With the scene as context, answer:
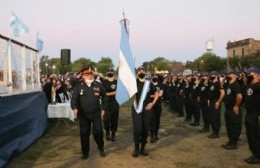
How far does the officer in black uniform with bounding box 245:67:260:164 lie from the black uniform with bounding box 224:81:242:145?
1.05 meters

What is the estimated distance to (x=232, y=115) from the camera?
8.59m

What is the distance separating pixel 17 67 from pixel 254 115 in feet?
20.7

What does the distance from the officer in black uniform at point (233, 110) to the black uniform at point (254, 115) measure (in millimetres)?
993

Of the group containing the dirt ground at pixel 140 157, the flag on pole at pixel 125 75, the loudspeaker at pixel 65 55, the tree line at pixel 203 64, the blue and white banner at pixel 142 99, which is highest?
the tree line at pixel 203 64

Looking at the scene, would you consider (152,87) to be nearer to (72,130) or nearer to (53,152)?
(53,152)

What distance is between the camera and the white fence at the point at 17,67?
28.1 ft

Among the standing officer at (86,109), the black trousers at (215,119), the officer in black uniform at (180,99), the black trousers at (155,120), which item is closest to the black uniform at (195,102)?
the black trousers at (215,119)

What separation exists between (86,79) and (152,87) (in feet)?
5.30

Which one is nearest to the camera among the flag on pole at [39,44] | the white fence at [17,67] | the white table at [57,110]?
the white fence at [17,67]

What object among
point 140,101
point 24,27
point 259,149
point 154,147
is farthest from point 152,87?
point 24,27

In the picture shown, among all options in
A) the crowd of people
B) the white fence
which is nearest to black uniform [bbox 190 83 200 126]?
the crowd of people

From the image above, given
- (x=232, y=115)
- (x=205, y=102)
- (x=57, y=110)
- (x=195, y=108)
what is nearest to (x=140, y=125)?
(x=232, y=115)

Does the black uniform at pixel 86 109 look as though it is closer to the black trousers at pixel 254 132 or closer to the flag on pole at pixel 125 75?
the flag on pole at pixel 125 75

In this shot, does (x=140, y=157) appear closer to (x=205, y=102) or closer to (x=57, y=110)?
(x=205, y=102)
